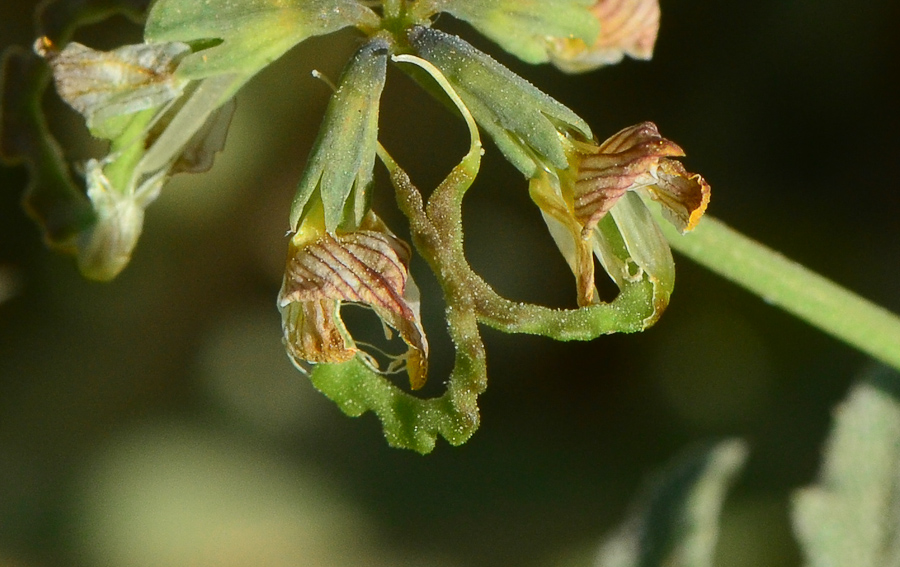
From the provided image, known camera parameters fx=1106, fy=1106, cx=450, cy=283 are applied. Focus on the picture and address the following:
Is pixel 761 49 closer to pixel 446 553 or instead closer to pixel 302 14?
pixel 446 553

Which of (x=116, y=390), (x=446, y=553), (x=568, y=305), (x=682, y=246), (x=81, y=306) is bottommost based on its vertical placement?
(x=446, y=553)

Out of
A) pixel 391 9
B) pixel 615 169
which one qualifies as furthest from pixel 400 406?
pixel 391 9

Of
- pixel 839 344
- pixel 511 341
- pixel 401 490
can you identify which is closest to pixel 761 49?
pixel 839 344

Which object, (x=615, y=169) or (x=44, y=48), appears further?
(x=44, y=48)

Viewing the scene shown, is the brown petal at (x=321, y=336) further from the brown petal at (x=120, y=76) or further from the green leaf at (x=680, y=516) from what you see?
the green leaf at (x=680, y=516)

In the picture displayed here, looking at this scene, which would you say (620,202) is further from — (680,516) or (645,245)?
(680,516)

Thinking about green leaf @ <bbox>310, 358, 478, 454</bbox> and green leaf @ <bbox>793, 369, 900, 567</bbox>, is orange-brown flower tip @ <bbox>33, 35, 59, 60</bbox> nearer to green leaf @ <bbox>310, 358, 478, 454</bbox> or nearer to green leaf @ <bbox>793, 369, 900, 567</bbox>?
green leaf @ <bbox>310, 358, 478, 454</bbox>
